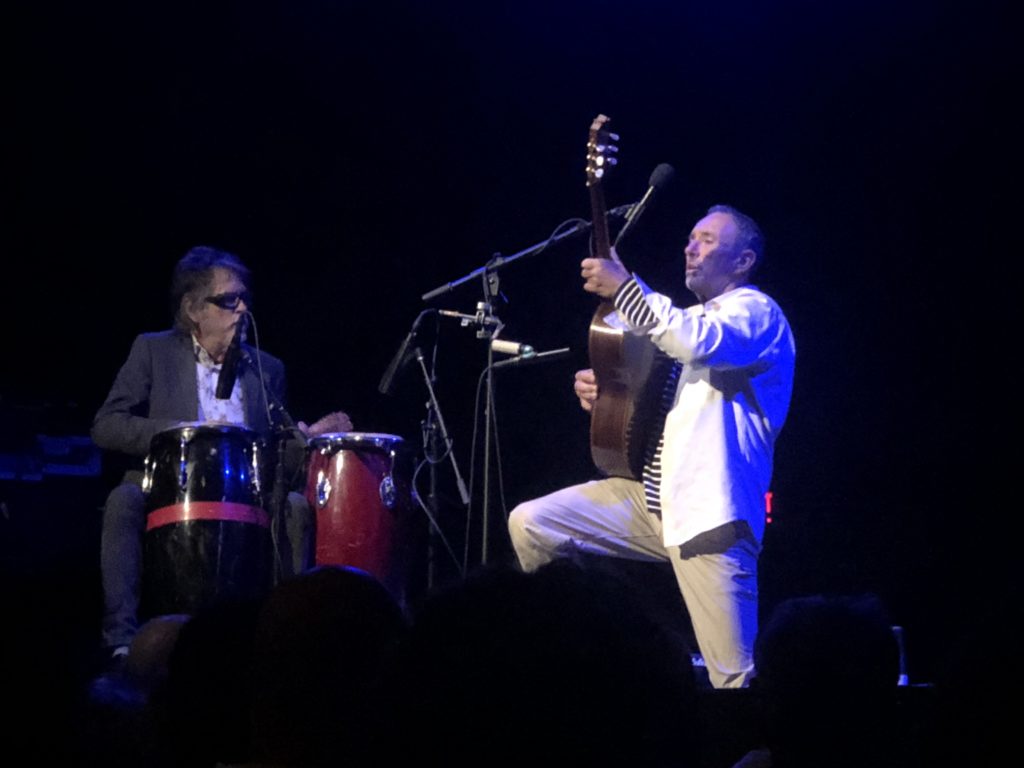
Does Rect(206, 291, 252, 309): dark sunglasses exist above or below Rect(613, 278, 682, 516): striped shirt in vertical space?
above

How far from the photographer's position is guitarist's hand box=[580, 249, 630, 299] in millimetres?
4516

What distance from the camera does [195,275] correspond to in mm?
5734

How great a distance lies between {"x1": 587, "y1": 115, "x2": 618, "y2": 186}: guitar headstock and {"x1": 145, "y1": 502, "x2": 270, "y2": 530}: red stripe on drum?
197 centimetres

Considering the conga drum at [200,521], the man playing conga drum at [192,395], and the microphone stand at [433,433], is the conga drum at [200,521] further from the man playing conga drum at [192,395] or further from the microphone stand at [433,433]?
the microphone stand at [433,433]

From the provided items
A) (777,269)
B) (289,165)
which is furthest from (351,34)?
(777,269)

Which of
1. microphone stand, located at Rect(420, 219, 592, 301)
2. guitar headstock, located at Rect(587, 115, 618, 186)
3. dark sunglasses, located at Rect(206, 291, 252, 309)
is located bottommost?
dark sunglasses, located at Rect(206, 291, 252, 309)

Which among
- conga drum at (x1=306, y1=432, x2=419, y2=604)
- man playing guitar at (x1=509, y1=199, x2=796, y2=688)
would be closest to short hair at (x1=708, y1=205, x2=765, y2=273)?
man playing guitar at (x1=509, y1=199, x2=796, y2=688)

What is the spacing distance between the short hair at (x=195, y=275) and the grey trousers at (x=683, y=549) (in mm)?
1966

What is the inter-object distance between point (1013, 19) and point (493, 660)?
5.77 m

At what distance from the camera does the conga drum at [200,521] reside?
15.6 ft

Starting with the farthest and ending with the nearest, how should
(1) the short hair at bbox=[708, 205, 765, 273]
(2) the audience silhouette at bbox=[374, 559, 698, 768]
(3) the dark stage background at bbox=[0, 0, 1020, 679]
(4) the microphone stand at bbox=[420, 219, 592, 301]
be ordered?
(3) the dark stage background at bbox=[0, 0, 1020, 679]
(4) the microphone stand at bbox=[420, 219, 592, 301]
(1) the short hair at bbox=[708, 205, 765, 273]
(2) the audience silhouette at bbox=[374, 559, 698, 768]

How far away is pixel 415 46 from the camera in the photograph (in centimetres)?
669

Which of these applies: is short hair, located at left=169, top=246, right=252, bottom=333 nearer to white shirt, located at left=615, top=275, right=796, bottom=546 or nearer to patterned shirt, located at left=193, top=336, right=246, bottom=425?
patterned shirt, located at left=193, top=336, right=246, bottom=425

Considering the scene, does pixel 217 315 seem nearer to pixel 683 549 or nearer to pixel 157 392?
pixel 157 392
